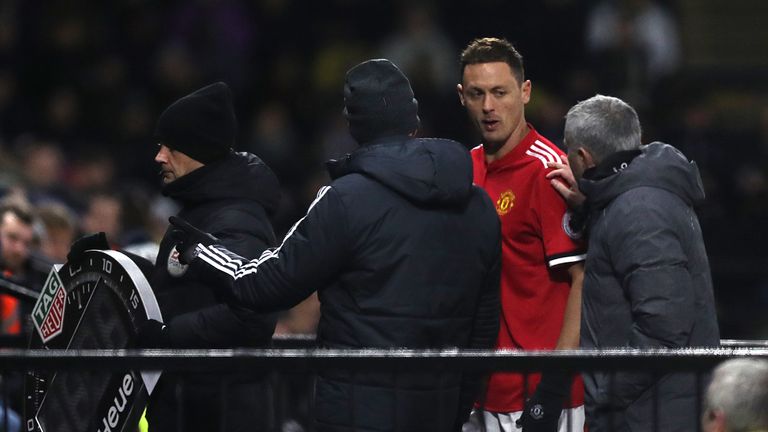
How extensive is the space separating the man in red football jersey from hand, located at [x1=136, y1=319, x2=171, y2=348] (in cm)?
132

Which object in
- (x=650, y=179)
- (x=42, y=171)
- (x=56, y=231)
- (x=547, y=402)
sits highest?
(x=650, y=179)

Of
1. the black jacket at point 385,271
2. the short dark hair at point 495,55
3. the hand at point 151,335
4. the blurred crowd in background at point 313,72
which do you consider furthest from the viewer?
the blurred crowd in background at point 313,72

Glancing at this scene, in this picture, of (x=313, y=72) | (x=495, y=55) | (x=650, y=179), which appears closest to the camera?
(x=650, y=179)

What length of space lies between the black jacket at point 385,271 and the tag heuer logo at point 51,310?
621mm

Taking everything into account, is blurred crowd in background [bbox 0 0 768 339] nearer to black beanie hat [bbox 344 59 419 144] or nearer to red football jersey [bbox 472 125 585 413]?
red football jersey [bbox 472 125 585 413]

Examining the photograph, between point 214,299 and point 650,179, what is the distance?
5.47 feet

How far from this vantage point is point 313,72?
49.3 feet

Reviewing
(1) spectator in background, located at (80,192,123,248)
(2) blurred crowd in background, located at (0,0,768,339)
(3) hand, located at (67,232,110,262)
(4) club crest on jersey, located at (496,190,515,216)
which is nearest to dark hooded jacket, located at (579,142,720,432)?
(4) club crest on jersey, located at (496,190,515,216)

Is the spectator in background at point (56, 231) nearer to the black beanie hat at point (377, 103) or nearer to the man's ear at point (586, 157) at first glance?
the black beanie hat at point (377, 103)

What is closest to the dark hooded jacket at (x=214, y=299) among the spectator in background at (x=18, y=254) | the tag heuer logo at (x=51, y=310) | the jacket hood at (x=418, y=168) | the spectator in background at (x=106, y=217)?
the tag heuer logo at (x=51, y=310)

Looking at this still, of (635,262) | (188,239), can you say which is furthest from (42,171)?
(635,262)

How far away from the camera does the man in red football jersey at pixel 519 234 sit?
19.1 feet

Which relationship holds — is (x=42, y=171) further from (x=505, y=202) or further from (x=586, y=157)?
(x=586, y=157)

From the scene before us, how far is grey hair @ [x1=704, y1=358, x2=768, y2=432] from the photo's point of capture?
14.2ft
